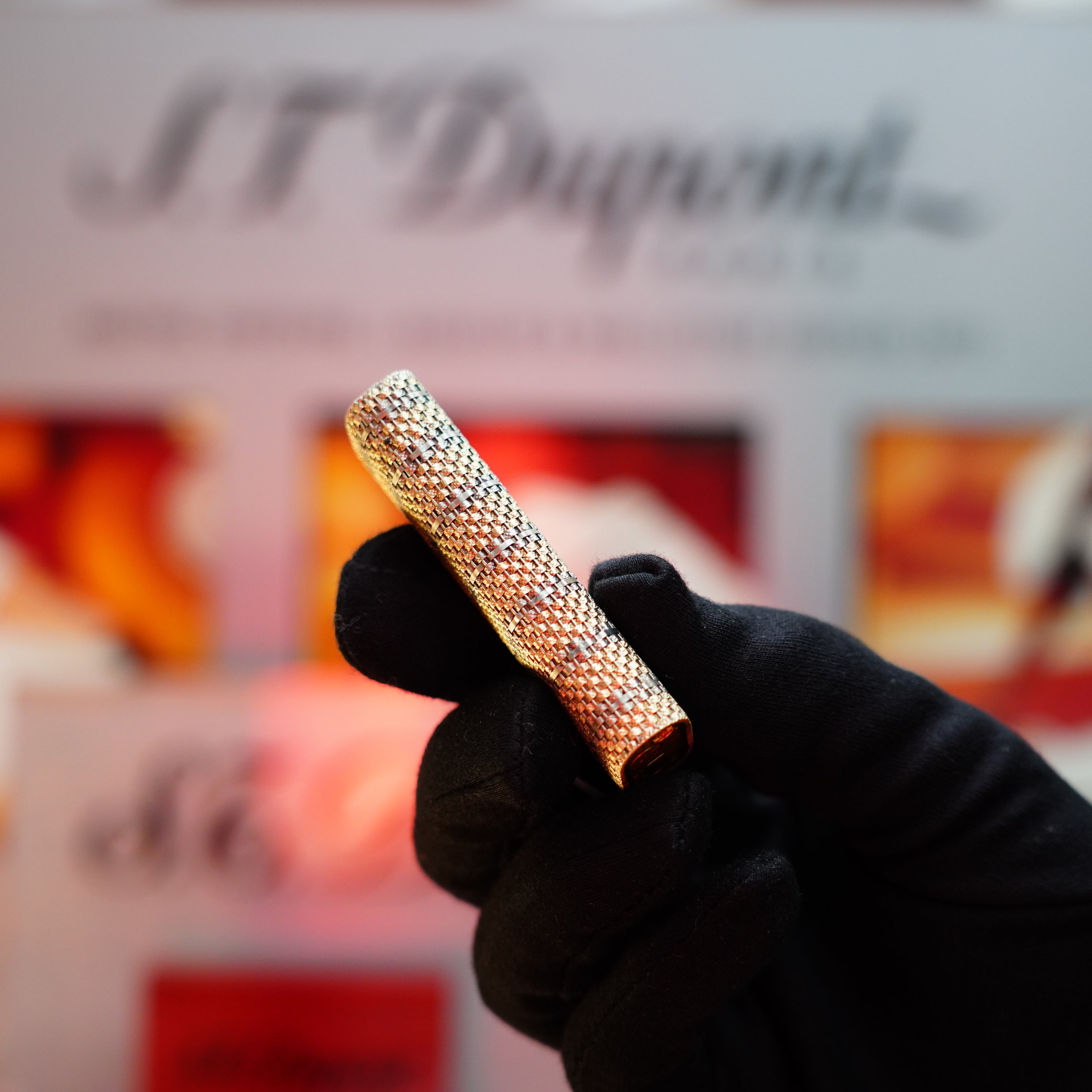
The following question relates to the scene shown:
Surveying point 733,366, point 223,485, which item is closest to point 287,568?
point 223,485

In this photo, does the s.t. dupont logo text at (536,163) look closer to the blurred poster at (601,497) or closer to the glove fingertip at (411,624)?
the blurred poster at (601,497)

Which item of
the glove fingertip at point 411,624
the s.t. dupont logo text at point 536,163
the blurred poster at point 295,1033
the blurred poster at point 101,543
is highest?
the s.t. dupont logo text at point 536,163

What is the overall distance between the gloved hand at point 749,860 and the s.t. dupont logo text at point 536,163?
2.34ft

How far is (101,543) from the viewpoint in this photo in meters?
1.05

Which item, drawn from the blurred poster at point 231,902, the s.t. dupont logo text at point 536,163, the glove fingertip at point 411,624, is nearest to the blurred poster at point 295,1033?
the blurred poster at point 231,902

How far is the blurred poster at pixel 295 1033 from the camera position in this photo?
3.08ft

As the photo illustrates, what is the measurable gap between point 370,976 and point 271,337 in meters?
0.70

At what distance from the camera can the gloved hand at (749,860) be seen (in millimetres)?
390

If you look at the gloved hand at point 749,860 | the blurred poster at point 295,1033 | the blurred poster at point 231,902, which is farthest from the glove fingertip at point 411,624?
the blurred poster at point 295,1033

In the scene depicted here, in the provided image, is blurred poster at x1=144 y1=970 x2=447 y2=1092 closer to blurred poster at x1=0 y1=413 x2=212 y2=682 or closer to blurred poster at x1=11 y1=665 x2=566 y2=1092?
blurred poster at x1=11 y1=665 x2=566 y2=1092

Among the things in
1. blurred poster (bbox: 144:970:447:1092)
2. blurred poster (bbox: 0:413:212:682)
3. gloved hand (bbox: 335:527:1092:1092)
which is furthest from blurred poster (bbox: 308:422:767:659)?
gloved hand (bbox: 335:527:1092:1092)

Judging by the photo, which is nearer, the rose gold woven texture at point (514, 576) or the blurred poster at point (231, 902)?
the rose gold woven texture at point (514, 576)

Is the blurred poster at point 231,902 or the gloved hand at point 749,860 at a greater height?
the gloved hand at point 749,860

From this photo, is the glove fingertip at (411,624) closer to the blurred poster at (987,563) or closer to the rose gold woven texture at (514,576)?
the rose gold woven texture at (514,576)
